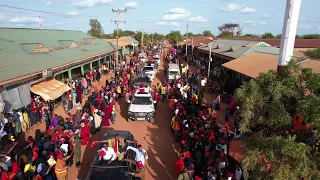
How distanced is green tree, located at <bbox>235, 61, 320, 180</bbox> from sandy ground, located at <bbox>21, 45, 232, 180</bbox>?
17.8 ft

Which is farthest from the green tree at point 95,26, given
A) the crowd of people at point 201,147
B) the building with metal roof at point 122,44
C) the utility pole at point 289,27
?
the utility pole at point 289,27

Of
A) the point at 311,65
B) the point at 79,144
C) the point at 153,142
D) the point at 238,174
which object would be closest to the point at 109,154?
the point at 79,144

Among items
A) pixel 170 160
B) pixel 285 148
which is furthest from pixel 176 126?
pixel 285 148

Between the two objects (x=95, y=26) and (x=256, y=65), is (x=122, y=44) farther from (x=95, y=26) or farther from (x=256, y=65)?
(x=95, y=26)

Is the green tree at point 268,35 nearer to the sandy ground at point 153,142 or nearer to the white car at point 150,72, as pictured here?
the white car at point 150,72

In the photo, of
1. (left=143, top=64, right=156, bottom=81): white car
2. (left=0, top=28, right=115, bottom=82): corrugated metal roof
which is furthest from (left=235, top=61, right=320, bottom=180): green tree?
(left=143, top=64, right=156, bottom=81): white car

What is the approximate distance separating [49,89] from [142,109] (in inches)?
233

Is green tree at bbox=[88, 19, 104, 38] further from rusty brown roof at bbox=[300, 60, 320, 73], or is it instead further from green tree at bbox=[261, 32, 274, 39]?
rusty brown roof at bbox=[300, 60, 320, 73]

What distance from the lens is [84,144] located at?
37.2 feet

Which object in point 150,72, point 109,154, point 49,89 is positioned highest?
point 49,89

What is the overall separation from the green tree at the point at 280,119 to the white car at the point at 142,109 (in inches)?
357

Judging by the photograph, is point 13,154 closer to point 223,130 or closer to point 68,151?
point 68,151

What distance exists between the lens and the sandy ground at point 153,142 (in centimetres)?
929

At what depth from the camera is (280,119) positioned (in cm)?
421
